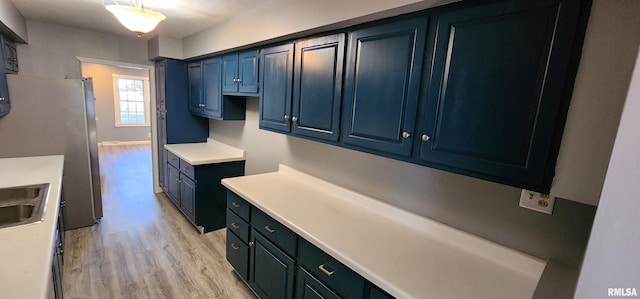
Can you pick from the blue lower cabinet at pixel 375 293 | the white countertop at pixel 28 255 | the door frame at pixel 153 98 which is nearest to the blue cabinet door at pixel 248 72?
the white countertop at pixel 28 255

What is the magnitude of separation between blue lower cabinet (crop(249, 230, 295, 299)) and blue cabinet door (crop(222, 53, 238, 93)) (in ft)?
4.93

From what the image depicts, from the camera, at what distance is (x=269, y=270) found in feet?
6.11

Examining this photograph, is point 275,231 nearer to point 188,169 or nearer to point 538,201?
point 538,201

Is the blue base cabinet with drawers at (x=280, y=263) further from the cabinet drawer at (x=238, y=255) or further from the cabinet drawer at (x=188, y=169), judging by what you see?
the cabinet drawer at (x=188, y=169)

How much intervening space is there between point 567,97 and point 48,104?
395 cm

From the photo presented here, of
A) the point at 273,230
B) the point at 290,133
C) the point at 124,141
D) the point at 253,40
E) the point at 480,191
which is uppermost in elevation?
the point at 253,40

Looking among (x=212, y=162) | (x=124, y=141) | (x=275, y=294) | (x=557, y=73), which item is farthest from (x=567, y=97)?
(x=124, y=141)

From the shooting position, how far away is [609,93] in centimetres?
86

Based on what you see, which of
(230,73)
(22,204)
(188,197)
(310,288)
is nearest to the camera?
(310,288)

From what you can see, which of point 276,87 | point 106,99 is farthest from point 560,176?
point 106,99

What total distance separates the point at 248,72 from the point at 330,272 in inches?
73.4

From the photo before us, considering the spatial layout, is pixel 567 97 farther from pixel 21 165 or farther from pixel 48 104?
pixel 48 104

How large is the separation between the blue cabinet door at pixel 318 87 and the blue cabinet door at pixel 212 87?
1.41 meters

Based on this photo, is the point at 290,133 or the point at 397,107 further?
the point at 290,133
